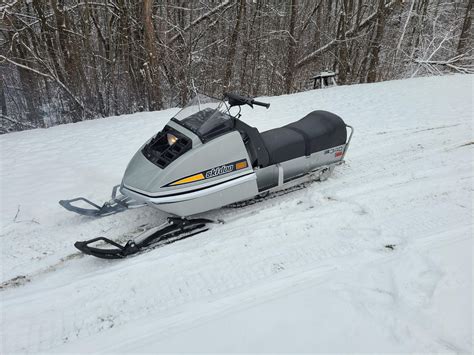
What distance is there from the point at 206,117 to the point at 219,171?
526mm

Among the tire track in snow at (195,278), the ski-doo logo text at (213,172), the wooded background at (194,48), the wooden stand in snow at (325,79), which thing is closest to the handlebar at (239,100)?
the ski-doo logo text at (213,172)

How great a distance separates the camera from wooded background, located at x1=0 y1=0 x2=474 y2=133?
7199 mm

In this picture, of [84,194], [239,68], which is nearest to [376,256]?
[84,194]

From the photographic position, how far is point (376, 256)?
8.39 ft

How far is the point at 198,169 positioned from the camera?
290 centimetres

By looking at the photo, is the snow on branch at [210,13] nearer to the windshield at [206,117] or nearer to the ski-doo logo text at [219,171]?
the windshield at [206,117]

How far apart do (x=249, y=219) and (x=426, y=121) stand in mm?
4001

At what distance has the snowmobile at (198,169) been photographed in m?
2.83

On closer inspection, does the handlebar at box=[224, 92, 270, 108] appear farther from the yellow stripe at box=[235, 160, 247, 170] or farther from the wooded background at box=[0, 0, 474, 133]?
the wooded background at box=[0, 0, 474, 133]

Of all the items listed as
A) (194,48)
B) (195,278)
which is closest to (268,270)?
(195,278)

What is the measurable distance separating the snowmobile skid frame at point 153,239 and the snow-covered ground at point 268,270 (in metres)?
0.09

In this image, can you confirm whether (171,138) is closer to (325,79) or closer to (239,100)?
(239,100)

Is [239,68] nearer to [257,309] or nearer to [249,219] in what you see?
[249,219]

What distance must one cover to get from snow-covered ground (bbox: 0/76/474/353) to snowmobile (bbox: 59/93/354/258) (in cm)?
17
